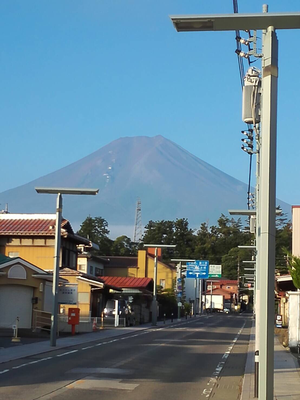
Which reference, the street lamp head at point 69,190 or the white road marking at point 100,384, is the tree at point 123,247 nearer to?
the street lamp head at point 69,190

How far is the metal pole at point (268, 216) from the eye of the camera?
29.9 ft

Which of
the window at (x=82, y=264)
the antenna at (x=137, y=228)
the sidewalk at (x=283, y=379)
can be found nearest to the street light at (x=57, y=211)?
the sidewalk at (x=283, y=379)

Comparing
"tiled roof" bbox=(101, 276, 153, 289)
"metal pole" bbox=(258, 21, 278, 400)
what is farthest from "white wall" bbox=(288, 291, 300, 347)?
"tiled roof" bbox=(101, 276, 153, 289)

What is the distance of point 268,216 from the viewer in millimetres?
9305

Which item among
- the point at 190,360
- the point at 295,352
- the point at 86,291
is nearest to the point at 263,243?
the point at 190,360

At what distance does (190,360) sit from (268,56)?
14.7 metres

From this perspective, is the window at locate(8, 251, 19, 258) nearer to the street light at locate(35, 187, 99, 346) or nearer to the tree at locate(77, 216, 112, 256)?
the street light at locate(35, 187, 99, 346)

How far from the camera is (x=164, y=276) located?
90.8 metres

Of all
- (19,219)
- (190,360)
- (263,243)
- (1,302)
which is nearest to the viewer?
(263,243)

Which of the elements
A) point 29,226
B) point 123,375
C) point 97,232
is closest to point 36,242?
point 29,226

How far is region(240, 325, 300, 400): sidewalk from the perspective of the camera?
1381cm

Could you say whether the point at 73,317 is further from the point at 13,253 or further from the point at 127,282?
the point at 127,282

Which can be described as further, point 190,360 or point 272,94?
point 190,360

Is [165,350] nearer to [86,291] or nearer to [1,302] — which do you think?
[1,302]
